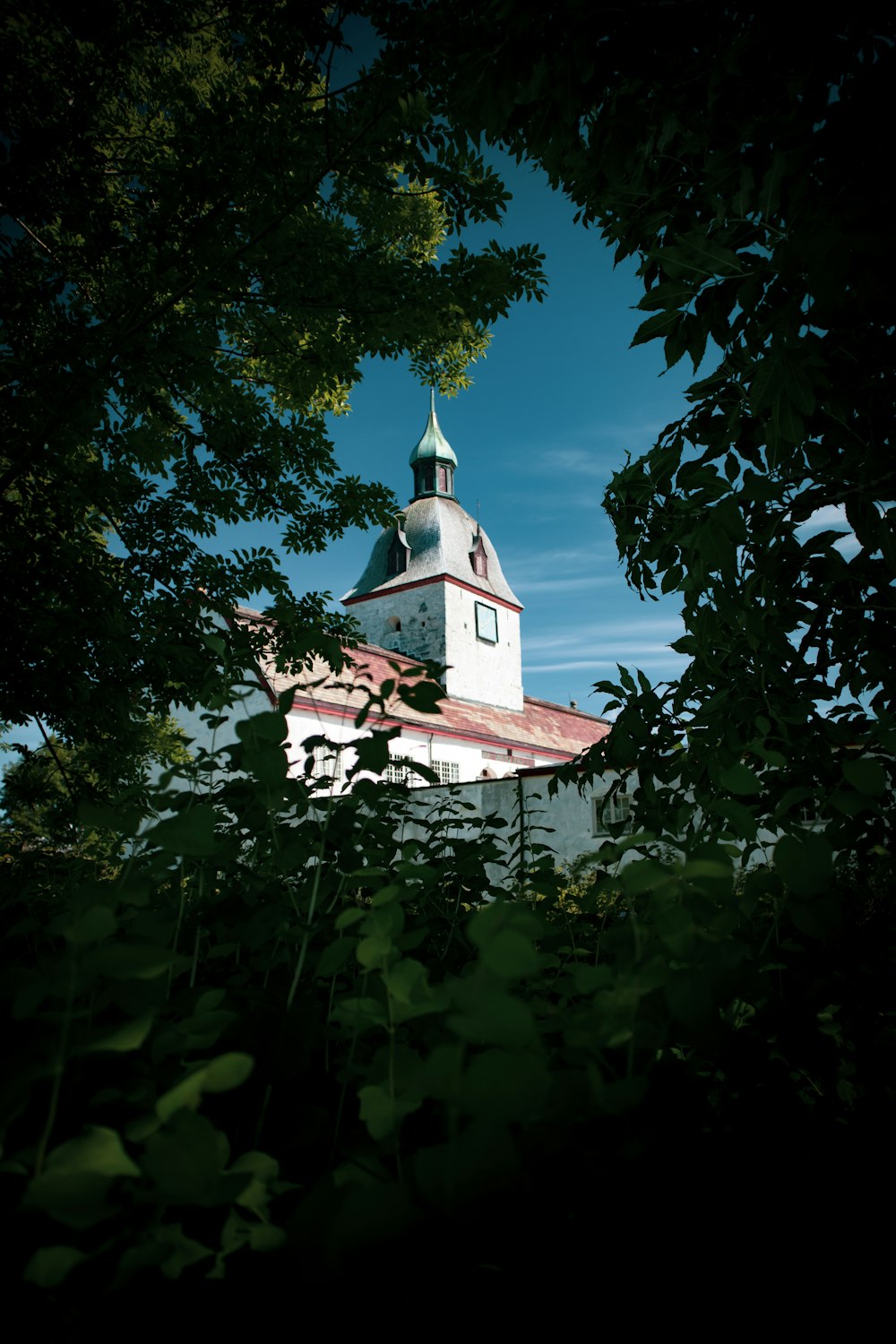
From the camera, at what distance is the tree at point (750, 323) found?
4.49 feet

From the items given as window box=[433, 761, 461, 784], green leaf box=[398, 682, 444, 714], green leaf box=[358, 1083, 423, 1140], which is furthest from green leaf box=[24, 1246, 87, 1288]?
window box=[433, 761, 461, 784]

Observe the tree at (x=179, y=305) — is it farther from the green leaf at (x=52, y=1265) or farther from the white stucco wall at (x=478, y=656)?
the white stucco wall at (x=478, y=656)

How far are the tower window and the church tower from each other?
0.16 ft

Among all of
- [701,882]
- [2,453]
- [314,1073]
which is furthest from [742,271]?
[2,453]

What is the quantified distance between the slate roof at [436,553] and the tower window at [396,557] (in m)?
0.24

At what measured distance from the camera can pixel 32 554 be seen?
4.04m

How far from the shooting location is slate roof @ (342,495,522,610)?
37588mm

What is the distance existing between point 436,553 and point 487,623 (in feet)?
15.2

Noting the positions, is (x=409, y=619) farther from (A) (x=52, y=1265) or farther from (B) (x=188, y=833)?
(A) (x=52, y=1265)

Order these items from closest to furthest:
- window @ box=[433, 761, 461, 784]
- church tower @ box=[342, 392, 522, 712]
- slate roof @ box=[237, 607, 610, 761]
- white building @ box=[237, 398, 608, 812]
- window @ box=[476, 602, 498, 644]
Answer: slate roof @ box=[237, 607, 610, 761], window @ box=[433, 761, 461, 784], white building @ box=[237, 398, 608, 812], church tower @ box=[342, 392, 522, 712], window @ box=[476, 602, 498, 644]

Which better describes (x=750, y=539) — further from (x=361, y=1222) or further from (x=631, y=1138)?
(x=361, y=1222)

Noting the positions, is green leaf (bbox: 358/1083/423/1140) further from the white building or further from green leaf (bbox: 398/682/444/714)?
the white building

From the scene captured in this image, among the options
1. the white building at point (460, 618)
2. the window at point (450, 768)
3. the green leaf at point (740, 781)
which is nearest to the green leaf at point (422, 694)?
the green leaf at point (740, 781)

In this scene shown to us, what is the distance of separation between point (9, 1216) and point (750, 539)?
186 cm
